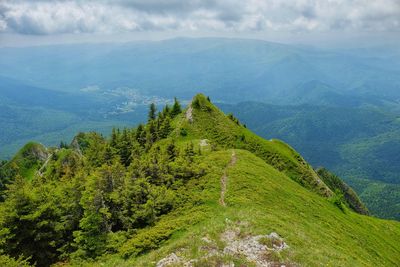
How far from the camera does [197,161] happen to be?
47812mm

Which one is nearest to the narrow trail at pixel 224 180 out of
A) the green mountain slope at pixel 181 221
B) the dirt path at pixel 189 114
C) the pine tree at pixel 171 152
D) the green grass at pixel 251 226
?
the green mountain slope at pixel 181 221

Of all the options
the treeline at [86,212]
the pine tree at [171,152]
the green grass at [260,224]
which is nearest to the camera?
the green grass at [260,224]

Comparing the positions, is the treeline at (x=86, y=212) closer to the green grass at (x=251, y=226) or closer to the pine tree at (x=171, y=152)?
the green grass at (x=251, y=226)

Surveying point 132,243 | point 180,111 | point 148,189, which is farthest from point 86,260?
point 180,111

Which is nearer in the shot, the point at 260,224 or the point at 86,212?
the point at 260,224

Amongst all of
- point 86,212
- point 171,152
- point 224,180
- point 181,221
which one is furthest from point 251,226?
point 171,152

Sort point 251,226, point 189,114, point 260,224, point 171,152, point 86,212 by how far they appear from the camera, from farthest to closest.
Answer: point 189,114, point 171,152, point 86,212, point 260,224, point 251,226

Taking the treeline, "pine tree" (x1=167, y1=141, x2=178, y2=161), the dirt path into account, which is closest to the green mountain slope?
the treeline

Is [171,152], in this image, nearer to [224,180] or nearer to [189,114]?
[224,180]

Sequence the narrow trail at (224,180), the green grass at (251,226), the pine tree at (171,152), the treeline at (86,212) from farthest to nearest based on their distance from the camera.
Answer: the pine tree at (171,152)
the narrow trail at (224,180)
the treeline at (86,212)
the green grass at (251,226)

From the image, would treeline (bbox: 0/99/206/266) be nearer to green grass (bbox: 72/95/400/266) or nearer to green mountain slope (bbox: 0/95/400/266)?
green mountain slope (bbox: 0/95/400/266)

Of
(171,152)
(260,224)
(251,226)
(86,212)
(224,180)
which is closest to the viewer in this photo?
(251,226)

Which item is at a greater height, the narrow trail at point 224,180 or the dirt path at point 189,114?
the narrow trail at point 224,180

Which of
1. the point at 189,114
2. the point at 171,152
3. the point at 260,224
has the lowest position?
the point at 189,114
